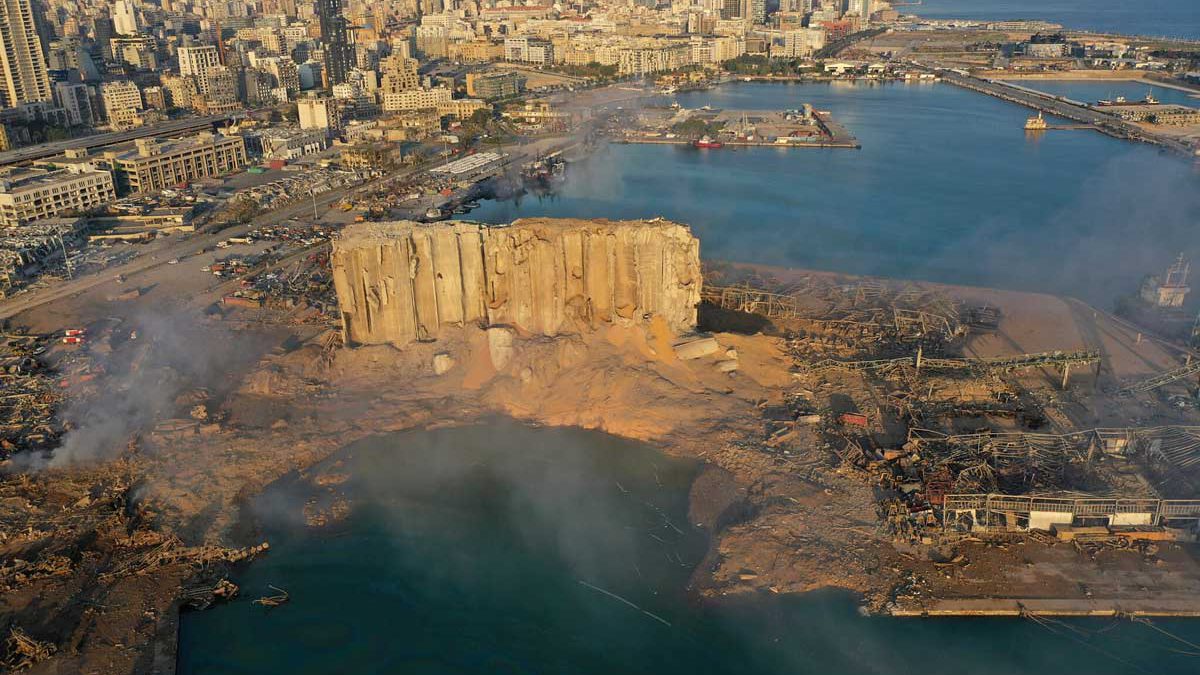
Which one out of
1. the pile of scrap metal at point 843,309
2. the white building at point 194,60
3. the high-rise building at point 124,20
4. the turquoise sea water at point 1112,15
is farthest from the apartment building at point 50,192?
the turquoise sea water at point 1112,15

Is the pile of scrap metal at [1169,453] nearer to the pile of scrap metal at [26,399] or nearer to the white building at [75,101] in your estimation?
the pile of scrap metal at [26,399]

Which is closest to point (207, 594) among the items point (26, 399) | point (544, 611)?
point (544, 611)

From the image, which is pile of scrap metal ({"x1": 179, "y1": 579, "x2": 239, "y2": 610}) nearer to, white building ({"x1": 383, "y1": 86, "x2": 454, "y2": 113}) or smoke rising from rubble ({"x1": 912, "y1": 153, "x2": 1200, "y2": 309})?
smoke rising from rubble ({"x1": 912, "y1": 153, "x2": 1200, "y2": 309})

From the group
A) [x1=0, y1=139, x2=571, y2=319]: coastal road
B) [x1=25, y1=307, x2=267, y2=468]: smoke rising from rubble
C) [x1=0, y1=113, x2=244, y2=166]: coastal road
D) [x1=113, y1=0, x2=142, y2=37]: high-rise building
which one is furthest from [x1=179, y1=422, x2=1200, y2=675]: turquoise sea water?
[x1=113, y1=0, x2=142, y2=37]: high-rise building

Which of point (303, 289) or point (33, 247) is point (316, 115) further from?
point (303, 289)

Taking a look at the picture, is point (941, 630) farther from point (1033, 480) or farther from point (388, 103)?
point (388, 103)
